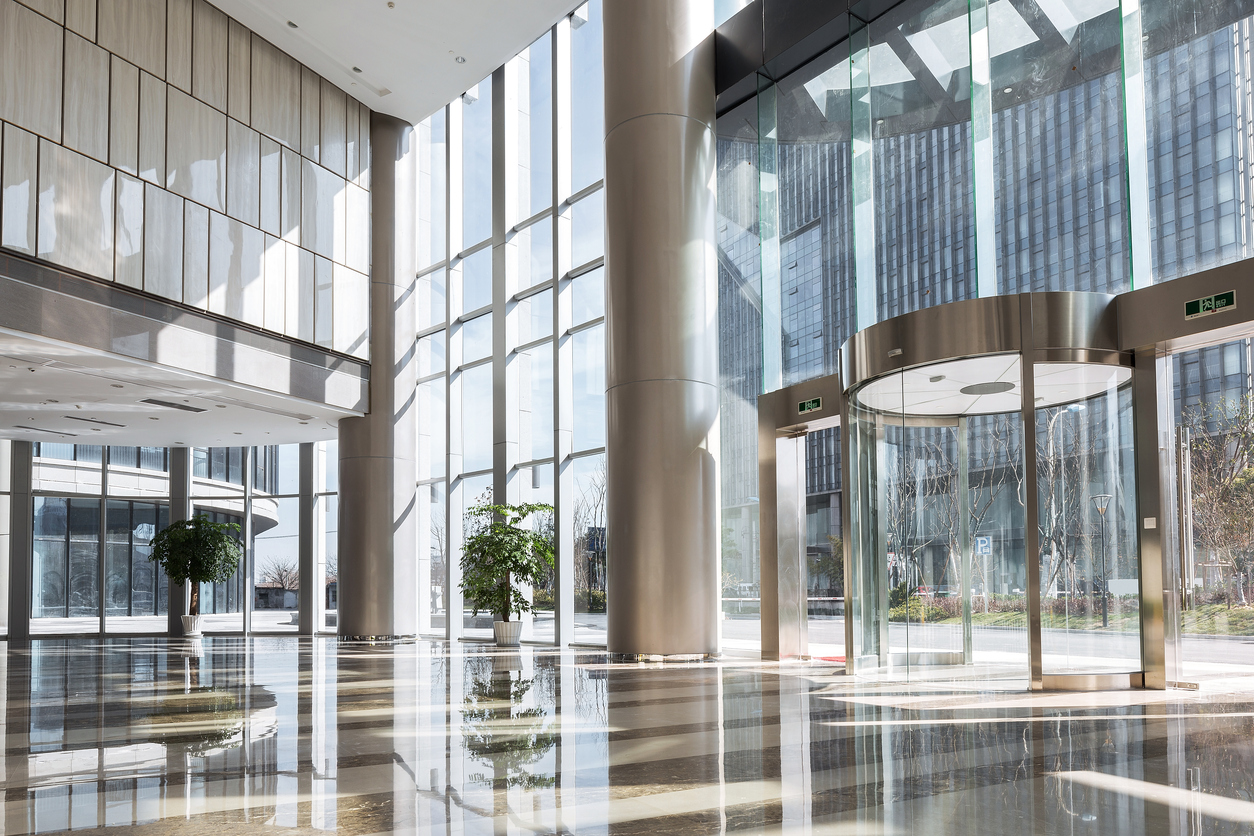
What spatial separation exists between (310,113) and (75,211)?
5568 millimetres

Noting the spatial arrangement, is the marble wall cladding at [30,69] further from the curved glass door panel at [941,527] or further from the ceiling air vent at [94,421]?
the curved glass door panel at [941,527]

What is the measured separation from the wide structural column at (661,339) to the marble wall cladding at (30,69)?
7.28 meters

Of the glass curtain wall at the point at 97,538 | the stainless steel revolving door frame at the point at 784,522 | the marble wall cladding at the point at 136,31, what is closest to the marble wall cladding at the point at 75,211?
the marble wall cladding at the point at 136,31

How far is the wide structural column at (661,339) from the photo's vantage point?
1155 centimetres

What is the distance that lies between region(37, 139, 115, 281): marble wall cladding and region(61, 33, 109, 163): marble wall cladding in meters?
0.23

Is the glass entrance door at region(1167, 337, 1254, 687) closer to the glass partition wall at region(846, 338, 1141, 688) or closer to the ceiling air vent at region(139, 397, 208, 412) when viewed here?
the glass partition wall at region(846, 338, 1141, 688)

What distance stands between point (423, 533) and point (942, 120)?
1265cm

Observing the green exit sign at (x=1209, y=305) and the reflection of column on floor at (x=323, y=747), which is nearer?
the reflection of column on floor at (x=323, y=747)

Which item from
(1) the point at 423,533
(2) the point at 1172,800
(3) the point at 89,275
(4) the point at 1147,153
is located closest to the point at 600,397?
(1) the point at 423,533

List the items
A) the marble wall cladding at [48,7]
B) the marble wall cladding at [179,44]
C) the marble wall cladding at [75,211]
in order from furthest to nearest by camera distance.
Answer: the marble wall cladding at [179,44]
the marble wall cladding at [48,7]
the marble wall cladding at [75,211]

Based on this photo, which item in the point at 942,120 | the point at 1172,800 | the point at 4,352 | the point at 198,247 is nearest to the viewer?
the point at 1172,800

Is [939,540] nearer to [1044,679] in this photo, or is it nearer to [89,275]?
[1044,679]

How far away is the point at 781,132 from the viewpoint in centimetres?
1262

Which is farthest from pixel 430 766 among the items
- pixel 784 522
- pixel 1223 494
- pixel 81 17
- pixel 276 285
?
pixel 276 285
